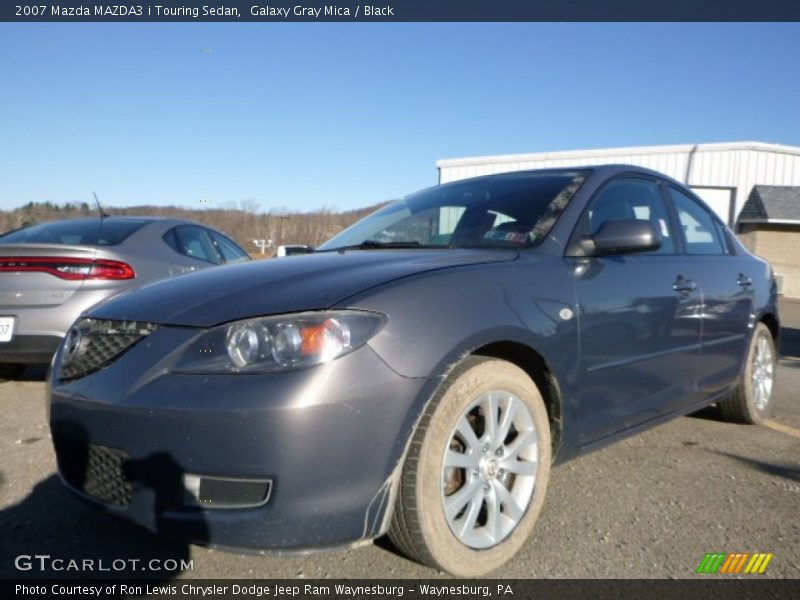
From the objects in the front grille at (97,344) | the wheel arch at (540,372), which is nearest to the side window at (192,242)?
the front grille at (97,344)

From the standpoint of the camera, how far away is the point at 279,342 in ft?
5.95

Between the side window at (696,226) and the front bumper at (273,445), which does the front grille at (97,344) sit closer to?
the front bumper at (273,445)

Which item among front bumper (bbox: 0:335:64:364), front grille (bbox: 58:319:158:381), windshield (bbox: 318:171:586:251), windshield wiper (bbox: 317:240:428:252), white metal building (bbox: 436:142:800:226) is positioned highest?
white metal building (bbox: 436:142:800:226)

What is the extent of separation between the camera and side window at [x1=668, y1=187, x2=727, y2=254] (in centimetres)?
351

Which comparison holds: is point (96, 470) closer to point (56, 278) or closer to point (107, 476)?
point (107, 476)

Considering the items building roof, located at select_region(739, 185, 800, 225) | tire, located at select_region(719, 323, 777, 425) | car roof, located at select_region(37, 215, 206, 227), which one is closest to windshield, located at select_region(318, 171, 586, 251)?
tire, located at select_region(719, 323, 777, 425)

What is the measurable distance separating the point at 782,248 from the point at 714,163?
3.47m

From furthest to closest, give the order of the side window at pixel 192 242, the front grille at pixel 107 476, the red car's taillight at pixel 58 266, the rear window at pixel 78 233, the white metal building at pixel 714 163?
1. the white metal building at pixel 714 163
2. the side window at pixel 192 242
3. the rear window at pixel 78 233
4. the red car's taillight at pixel 58 266
5. the front grille at pixel 107 476

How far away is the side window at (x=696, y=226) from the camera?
3.51 metres

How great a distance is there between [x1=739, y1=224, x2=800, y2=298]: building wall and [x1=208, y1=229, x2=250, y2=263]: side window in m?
18.2

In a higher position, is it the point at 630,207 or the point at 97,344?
the point at 630,207

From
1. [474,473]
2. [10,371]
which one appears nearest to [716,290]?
[474,473]

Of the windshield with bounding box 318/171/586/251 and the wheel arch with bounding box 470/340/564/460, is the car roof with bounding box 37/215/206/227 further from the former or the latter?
the wheel arch with bounding box 470/340/564/460

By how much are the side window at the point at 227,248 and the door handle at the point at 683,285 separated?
158 inches
